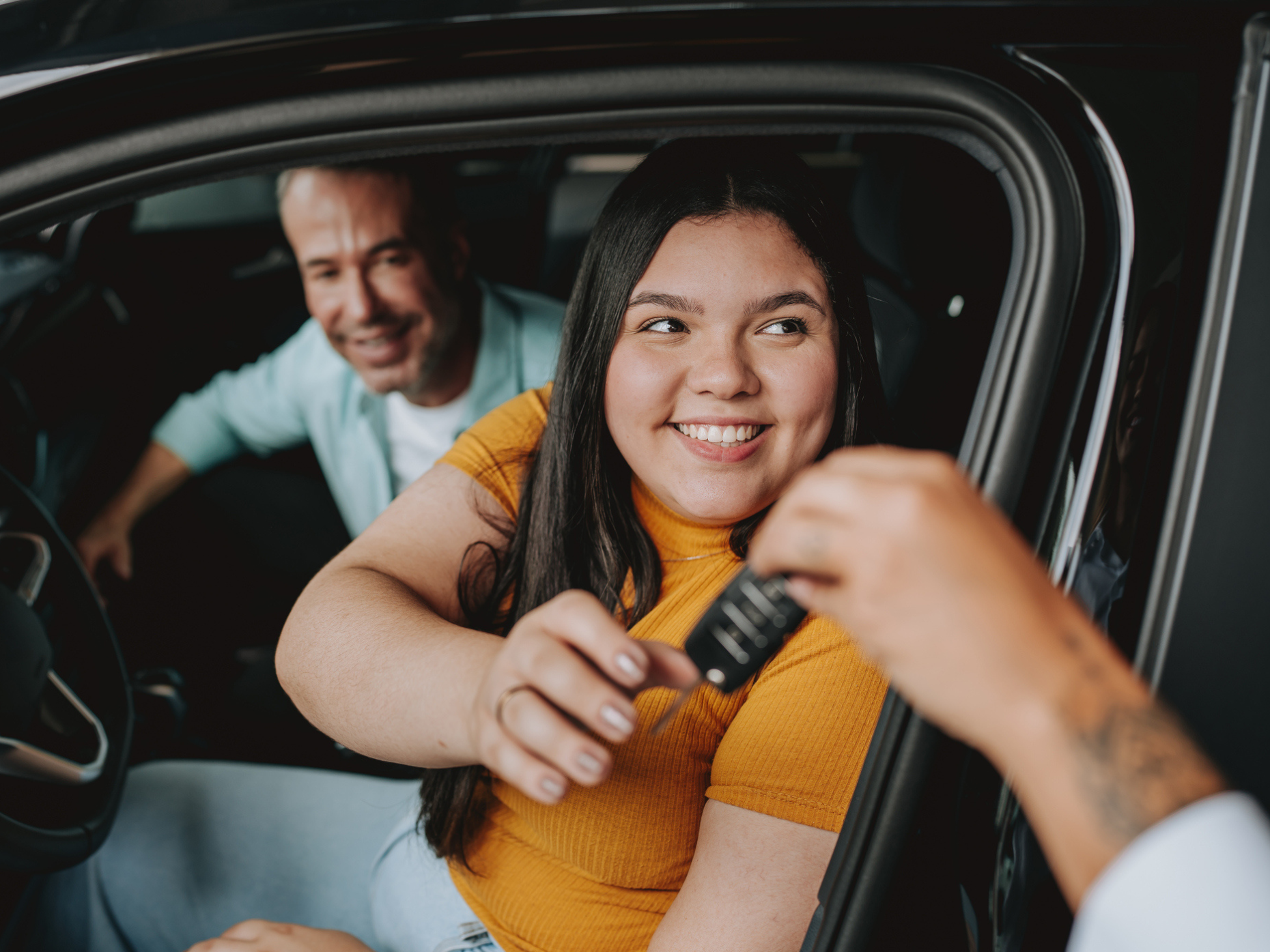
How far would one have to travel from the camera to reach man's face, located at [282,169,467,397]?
1876mm

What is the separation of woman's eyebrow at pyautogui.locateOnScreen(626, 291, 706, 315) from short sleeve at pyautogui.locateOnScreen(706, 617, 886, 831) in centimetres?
38

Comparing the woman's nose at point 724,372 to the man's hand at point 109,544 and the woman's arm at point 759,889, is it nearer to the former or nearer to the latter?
the woman's arm at point 759,889

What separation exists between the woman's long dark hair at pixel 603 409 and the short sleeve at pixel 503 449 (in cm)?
3

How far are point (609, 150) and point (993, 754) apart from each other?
3727mm

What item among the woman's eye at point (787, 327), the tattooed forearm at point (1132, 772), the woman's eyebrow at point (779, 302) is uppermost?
the woman's eyebrow at point (779, 302)

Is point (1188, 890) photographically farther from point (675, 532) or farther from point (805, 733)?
point (675, 532)

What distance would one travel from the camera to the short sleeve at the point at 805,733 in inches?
31.1

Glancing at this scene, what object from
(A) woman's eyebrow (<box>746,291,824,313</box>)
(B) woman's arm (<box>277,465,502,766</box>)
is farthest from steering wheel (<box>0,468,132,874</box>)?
(A) woman's eyebrow (<box>746,291,824,313</box>)

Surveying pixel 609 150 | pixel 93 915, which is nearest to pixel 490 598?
pixel 93 915

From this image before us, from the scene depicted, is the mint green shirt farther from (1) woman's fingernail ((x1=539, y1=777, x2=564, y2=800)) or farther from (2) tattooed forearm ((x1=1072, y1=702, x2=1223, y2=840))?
(2) tattooed forearm ((x1=1072, y1=702, x2=1223, y2=840))

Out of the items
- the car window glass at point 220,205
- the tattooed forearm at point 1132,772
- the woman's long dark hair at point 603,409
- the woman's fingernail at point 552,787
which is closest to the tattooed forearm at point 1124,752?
the tattooed forearm at point 1132,772

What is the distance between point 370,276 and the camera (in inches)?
76.8

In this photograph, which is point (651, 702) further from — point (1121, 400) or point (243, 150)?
point (243, 150)

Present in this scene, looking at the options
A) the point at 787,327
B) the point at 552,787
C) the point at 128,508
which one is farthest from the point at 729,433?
the point at 128,508
